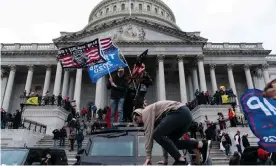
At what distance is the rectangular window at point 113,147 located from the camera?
5.72 m

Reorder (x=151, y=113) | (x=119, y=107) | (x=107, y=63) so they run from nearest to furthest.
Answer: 1. (x=151, y=113)
2. (x=119, y=107)
3. (x=107, y=63)

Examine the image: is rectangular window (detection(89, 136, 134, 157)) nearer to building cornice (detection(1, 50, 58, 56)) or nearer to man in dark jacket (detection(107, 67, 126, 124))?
man in dark jacket (detection(107, 67, 126, 124))

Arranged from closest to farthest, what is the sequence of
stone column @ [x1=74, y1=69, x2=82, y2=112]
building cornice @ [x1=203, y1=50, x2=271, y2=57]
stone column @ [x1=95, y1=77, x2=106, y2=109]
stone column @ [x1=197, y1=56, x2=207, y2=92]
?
stone column @ [x1=95, y1=77, x2=106, y2=109] < stone column @ [x1=74, y1=69, x2=82, y2=112] < stone column @ [x1=197, y1=56, x2=207, y2=92] < building cornice @ [x1=203, y1=50, x2=271, y2=57]

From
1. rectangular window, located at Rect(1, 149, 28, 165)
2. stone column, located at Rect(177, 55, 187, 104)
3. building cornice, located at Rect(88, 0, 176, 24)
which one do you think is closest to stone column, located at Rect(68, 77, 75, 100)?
stone column, located at Rect(177, 55, 187, 104)

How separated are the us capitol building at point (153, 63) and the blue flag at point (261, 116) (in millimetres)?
30053

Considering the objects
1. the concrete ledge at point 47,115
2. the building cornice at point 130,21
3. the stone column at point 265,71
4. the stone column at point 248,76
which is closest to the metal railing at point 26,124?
the concrete ledge at point 47,115

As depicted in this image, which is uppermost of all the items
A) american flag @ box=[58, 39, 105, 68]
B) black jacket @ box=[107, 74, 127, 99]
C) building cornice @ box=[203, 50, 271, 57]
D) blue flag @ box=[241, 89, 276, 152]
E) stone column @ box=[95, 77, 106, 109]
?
building cornice @ box=[203, 50, 271, 57]

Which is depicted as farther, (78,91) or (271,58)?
(271,58)

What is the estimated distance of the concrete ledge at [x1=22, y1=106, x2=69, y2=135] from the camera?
87.3 ft

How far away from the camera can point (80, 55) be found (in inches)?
581

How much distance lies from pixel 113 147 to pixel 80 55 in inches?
386

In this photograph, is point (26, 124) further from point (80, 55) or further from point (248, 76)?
point (248, 76)

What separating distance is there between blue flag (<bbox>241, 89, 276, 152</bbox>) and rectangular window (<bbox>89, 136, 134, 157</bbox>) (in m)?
2.57

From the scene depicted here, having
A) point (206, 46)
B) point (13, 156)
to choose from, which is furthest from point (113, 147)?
point (206, 46)
